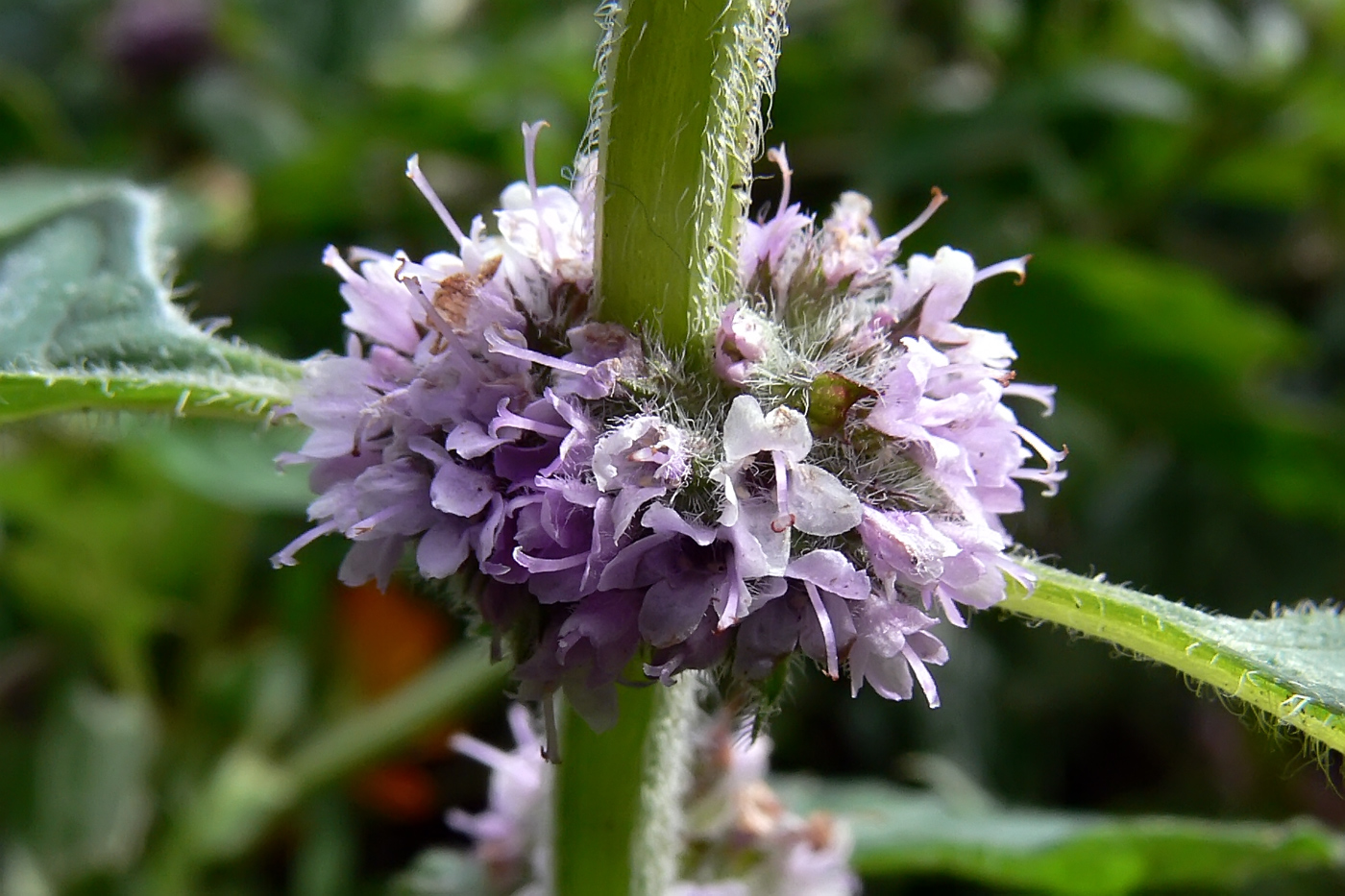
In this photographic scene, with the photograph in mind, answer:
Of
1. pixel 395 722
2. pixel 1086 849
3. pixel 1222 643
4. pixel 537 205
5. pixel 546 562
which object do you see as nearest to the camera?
pixel 546 562

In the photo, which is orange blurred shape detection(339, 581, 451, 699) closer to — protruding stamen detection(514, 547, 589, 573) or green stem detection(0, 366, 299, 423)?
green stem detection(0, 366, 299, 423)

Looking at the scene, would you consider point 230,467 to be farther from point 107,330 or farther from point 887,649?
point 887,649

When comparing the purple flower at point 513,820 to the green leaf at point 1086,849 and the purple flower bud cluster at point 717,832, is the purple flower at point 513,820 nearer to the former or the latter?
the purple flower bud cluster at point 717,832

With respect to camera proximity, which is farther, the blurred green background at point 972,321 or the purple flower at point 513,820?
the blurred green background at point 972,321

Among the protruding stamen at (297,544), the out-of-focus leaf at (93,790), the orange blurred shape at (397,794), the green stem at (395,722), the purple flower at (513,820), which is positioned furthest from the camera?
the orange blurred shape at (397,794)

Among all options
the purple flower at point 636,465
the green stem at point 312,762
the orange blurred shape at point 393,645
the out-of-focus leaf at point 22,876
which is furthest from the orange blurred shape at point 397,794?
the purple flower at point 636,465

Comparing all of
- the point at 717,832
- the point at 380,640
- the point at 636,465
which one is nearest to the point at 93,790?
the point at 380,640

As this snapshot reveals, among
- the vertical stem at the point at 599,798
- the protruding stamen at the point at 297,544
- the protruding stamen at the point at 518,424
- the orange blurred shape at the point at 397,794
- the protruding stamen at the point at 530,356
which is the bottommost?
the vertical stem at the point at 599,798

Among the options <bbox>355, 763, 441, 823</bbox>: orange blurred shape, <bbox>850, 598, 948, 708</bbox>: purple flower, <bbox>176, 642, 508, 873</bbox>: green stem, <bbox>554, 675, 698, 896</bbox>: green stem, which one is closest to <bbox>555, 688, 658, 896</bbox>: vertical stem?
<bbox>554, 675, 698, 896</bbox>: green stem
